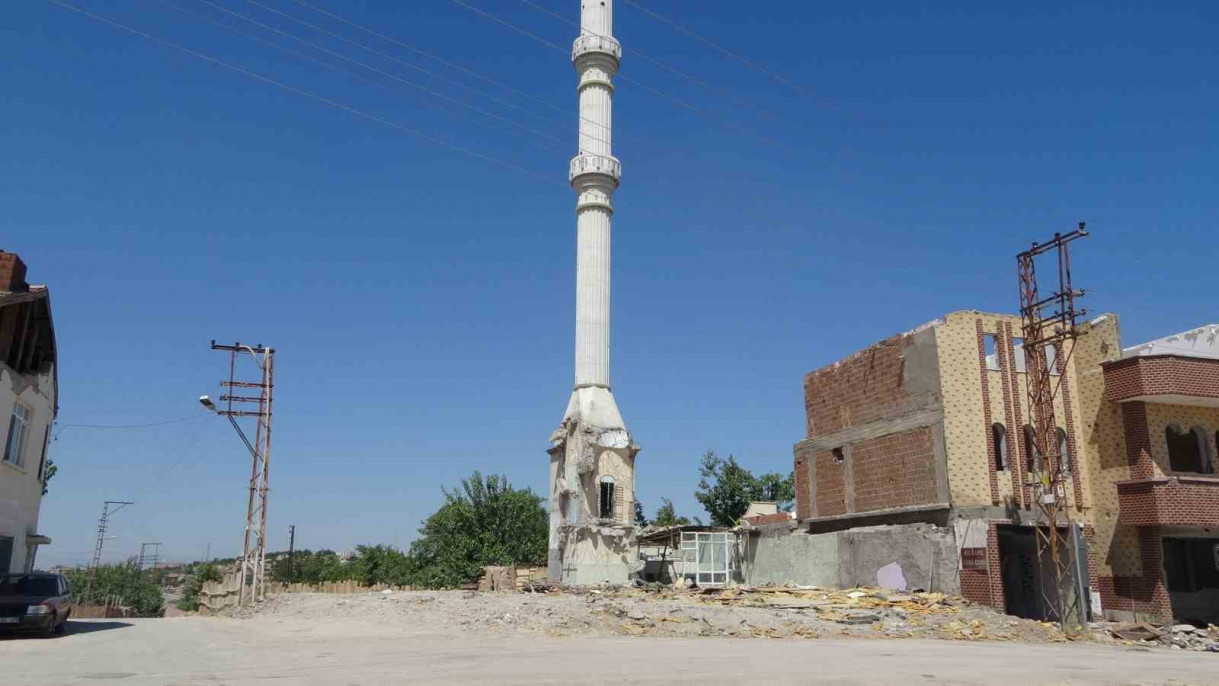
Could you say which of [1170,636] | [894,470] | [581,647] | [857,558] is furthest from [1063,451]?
[581,647]

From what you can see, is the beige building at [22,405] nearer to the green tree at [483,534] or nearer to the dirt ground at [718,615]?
the dirt ground at [718,615]

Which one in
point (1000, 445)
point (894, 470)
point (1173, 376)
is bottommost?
point (894, 470)

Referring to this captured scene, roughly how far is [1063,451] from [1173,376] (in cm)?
392

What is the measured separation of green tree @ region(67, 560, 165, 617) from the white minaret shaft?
46252mm

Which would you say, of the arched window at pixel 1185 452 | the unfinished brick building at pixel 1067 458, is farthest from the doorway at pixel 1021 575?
the arched window at pixel 1185 452

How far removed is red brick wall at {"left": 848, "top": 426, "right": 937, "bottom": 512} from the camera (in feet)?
90.9

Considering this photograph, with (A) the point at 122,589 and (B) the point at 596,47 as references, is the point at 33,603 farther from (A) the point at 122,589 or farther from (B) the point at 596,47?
(A) the point at 122,589

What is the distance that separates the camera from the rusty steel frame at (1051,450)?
84.8ft

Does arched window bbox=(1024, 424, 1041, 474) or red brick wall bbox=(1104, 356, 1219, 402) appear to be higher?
red brick wall bbox=(1104, 356, 1219, 402)

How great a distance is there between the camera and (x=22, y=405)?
2519cm

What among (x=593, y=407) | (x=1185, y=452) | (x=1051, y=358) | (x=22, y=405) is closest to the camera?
(x=22, y=405)

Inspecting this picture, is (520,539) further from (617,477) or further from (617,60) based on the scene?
(617,60)

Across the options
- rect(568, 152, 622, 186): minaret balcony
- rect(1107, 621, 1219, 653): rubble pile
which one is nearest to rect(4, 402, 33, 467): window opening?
rect(568, 152, 622, 186): minaret balcony

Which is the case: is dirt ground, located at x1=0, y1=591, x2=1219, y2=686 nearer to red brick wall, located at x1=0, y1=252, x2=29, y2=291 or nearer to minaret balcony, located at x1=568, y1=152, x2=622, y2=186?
red brick wall, located at x1=0, y1=252, x2=29, y2=291
